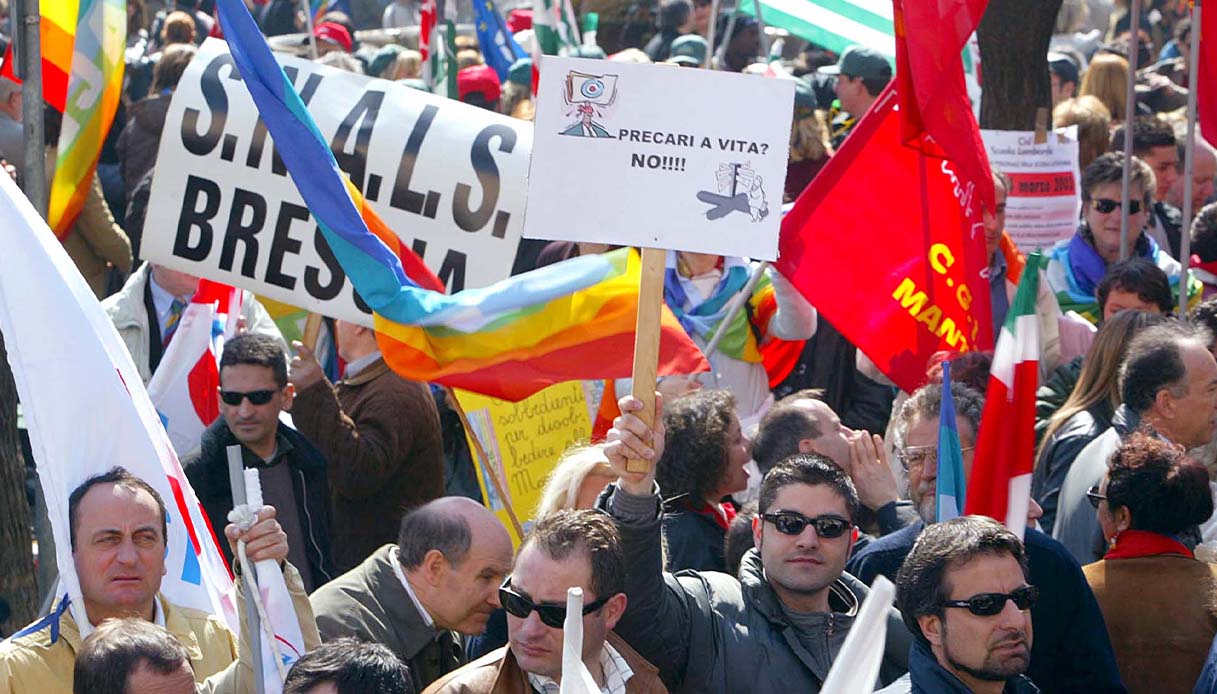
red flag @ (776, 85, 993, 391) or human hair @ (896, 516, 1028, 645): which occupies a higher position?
red flag @ (776, 85, 993, 391)

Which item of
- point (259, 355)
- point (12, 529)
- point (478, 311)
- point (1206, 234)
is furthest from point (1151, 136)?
point (12, 529)

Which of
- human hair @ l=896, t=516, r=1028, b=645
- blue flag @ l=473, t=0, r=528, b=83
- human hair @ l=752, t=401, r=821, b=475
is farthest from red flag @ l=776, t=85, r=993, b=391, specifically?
blue flag @ l=473, t=0, r=528, b=83

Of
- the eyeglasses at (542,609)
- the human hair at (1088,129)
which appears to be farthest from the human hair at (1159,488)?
the human hair at (1088,129)

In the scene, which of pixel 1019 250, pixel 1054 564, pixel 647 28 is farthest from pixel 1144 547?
pixel 647 28

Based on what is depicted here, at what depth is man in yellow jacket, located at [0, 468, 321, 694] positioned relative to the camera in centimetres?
484

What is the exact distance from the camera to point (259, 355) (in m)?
6.64

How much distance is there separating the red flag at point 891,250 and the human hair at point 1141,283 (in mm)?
588

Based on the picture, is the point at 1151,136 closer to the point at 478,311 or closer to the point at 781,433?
the point at 781,433

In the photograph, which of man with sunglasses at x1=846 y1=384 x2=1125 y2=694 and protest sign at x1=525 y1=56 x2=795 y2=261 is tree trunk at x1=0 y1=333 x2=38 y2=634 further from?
man with sunglasses at x1=846 y1=384 x2=1125 y2=694

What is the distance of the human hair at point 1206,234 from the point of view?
27.4ft

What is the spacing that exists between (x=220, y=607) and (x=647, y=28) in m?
12.2

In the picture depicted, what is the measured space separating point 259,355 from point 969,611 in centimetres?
299

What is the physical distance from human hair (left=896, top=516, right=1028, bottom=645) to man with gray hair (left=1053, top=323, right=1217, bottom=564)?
1.47 m

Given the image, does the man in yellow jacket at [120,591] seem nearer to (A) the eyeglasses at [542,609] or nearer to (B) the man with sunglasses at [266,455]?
(A) the eyeglasses at [542,609]
